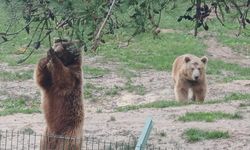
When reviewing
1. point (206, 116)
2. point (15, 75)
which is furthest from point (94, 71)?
point (206, 116)

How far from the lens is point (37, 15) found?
17.7 ft

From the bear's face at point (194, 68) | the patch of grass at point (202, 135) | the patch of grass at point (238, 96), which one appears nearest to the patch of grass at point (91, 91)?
the bear's face at point (194, 68)

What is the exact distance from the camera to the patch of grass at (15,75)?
18516 millimetres

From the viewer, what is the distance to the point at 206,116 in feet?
41.8

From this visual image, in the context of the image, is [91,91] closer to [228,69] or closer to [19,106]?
[19,106]

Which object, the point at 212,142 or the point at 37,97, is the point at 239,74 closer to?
the point at 37,97

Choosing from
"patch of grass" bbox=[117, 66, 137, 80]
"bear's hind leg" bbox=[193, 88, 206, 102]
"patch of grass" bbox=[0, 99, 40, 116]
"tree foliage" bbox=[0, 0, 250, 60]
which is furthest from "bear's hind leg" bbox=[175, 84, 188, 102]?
"tree foliage" bbox=[0, 0, 250, 60]

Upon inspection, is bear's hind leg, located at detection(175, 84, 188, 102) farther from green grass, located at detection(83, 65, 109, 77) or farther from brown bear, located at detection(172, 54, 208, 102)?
green grass, located at detection(83, 65, 109, 77)

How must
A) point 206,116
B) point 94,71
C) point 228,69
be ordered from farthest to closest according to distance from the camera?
1. point 228,69
2. point 94,71
3. point 206,116

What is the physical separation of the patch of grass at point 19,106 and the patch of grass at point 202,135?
3.71 m

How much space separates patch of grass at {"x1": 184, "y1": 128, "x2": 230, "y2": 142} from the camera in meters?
11.2

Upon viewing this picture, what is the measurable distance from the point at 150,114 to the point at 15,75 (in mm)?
6542

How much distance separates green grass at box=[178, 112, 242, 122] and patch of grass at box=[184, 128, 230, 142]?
970 mm

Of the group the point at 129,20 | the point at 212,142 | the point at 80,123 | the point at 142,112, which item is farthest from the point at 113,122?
the point at 129,20
